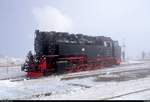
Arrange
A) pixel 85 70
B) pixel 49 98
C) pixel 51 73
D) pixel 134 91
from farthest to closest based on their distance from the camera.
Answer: pixel 85 70 < pixel 51 73 < pixel 134 91 < pixel 49 98

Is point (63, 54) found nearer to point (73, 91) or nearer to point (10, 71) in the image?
point (10, 71)

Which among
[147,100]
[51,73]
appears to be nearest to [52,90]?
[147,100]

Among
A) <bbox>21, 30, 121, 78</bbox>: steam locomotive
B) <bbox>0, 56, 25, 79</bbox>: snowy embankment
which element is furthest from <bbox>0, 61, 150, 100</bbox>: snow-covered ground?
<bbox>0, 56, 25, 79</bbox>: snowy embankment

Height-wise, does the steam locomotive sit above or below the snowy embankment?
above

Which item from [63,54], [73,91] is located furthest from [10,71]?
[73,91]

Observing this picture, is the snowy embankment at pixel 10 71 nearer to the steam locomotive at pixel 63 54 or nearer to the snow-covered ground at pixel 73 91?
the steam locomotive at pixel 63 54

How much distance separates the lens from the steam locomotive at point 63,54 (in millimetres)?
24719

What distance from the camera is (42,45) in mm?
25875

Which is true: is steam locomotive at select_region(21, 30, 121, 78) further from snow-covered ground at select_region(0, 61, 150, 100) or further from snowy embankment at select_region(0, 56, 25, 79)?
snow-covered ground at select_region(0, 61, 150, 100)

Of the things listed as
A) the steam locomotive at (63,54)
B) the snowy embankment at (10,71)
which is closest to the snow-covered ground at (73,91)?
the steam locomotive at (63,54)

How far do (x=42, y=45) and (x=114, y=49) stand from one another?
1155cm

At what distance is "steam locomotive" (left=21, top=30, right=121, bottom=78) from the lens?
973 inches

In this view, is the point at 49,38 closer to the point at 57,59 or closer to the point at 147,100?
the point at 57,59

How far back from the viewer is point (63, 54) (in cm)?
2645
